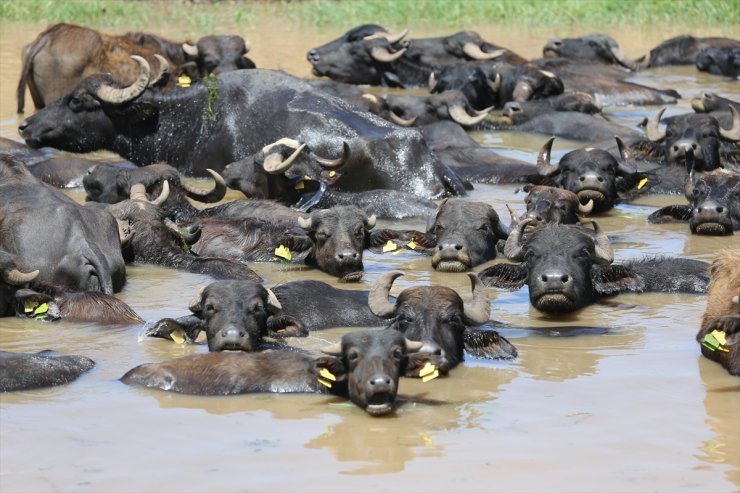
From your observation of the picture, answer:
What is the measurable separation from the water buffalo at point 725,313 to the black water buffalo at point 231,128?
5.40 meters

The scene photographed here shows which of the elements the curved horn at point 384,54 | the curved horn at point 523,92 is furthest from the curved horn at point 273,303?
the curved horn at point 384,54

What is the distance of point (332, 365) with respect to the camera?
706cm

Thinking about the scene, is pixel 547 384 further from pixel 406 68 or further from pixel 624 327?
pixel 406 68

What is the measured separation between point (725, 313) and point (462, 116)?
10.0 meters

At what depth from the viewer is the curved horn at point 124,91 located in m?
14.7

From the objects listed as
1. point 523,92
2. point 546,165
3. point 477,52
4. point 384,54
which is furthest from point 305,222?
point 477,52

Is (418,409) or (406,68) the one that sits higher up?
(418,409)

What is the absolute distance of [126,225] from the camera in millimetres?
10883

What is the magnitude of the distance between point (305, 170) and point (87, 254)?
3959 millimetres

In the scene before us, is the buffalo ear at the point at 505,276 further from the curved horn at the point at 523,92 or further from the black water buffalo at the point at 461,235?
the curved horn at the point at 523,92

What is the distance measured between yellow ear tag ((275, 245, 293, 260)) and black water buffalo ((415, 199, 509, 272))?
3.58 ft

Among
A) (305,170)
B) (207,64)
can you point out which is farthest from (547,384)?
(207,64)

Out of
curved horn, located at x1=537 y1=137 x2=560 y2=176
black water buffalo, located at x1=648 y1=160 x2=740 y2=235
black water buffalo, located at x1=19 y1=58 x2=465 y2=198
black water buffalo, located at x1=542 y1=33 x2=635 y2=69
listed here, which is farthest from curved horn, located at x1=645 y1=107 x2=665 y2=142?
black water buffalo, located at x1=542 y1=33 x2=635 y2=69

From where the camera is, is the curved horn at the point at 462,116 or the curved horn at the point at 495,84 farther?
the curved horn at the point at 495,84
